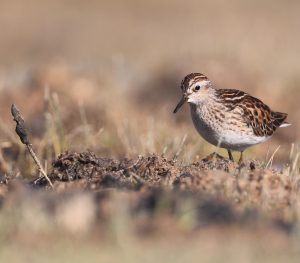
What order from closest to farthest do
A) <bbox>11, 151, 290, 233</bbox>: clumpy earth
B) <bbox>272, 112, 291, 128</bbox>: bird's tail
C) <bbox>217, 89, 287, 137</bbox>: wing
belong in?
<bbox>11, 151, 290, 233</bbox>: clumpy earth → <bbox>217, 89, 287, 137</bbox>: wing → <bbox>272, 112, 291, 128</bbox>: bird's tail

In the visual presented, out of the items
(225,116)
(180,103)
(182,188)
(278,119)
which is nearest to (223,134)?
(225,116)

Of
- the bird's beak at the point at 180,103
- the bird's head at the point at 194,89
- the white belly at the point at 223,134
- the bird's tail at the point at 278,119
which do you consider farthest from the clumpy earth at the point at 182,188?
the bird's tail at the point at 278,119

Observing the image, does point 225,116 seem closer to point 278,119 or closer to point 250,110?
point 250,110

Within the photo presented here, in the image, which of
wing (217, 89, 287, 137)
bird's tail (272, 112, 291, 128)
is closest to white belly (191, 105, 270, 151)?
wing (217, 89, 287, 137)

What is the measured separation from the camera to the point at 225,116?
10594 mm

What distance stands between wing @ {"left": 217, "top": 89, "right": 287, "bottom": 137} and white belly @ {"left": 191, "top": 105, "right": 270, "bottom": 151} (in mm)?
191

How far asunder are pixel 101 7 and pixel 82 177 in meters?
20.2

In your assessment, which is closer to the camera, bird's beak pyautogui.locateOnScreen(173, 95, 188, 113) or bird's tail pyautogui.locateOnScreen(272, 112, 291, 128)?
bird's beak pyautogui.locateOnScreen(173, 95, 188, 113)

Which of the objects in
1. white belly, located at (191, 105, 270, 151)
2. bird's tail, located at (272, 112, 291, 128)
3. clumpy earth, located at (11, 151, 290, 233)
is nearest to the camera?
clumpy earth, located at (11, 151, 290, 233)

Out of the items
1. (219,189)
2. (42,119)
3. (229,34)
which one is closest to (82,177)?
(219,189)

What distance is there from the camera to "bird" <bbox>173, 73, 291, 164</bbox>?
34.2 ft

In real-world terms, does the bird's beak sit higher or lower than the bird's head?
lower

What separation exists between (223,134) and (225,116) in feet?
0.93

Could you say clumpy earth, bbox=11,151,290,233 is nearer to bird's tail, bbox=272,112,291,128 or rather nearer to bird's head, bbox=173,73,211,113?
bird's head, bbox=173,73,211,113
